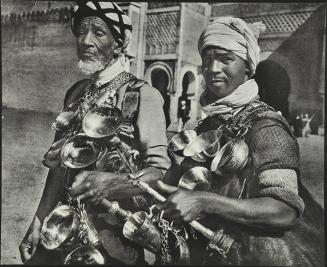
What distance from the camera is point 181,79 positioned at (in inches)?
92.3

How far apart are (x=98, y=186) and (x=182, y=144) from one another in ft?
1.52

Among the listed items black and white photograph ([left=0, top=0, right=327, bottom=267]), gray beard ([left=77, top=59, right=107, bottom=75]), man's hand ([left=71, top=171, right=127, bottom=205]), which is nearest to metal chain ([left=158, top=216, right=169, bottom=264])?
black and white photograph ([left=0, top=0, right=327, bottom=267])

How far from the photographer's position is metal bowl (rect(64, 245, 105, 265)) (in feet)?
7.13

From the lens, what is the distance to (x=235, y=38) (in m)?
2.04

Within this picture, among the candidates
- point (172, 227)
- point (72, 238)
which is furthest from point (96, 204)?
point (172, 227)

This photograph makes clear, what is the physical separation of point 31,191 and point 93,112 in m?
0.72

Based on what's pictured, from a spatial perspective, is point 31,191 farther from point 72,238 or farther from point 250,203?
point 250,203

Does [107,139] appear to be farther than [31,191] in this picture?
No

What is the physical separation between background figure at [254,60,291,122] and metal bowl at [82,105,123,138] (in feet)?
2.34

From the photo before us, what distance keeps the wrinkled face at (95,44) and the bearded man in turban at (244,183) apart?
0.52 meters

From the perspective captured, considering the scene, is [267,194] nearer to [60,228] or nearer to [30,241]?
[60,228]

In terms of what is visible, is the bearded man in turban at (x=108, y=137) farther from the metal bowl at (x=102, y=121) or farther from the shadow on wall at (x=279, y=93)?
the shadow on wall at (x=279, y=93)

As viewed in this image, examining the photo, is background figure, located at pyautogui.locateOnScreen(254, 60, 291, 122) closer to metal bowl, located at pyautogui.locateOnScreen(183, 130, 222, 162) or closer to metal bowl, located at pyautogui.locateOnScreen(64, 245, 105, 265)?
metal bowl, located at pyautogui.locateOnScreen(183, 130, 222, 162)

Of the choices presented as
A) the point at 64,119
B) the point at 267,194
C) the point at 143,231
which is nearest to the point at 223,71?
the point at 267,194
